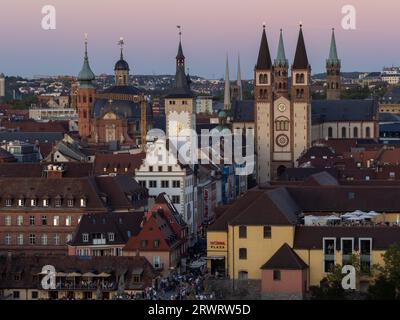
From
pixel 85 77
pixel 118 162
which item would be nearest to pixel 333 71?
pixel 85 77

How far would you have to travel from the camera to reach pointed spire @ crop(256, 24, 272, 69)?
4390 inches

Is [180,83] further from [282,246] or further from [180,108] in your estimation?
[282,246]

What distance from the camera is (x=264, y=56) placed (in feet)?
366

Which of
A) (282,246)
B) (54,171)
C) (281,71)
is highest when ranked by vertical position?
(281,71)

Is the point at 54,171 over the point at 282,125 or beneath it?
beneath

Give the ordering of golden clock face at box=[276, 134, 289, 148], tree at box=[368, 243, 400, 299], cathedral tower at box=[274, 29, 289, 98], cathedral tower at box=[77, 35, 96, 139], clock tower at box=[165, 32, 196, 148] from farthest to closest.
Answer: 1. cathedral tower at box=[77, 35, 96, 139]
2. cathedral tower at box=[274, 29, 289, 98]
3. golden clock face at box=[276, 134, 289, 148]
4. clock tower at box=[165, 32, 196, 148]
5. tree at box=[368, 243, 400, 299]

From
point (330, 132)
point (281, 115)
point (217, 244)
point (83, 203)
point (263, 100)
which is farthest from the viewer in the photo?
point (330, 132)

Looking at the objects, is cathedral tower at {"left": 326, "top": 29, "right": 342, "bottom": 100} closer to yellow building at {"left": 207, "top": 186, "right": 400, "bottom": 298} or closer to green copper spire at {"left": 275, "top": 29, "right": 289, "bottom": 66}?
green copper spire at {"left": 275, "top": 29, "right": 289, "bottom": 66}

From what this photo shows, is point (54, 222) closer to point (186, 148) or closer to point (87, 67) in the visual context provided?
point (186, 148)

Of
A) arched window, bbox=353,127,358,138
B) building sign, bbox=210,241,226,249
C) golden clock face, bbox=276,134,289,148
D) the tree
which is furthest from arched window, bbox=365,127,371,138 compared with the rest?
the tree

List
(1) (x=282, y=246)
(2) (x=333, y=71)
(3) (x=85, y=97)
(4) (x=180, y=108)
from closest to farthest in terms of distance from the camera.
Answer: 1. (1) (x=282, y=246)
2. (4) (x=180, y=108)
3. (3) (x=85, y=97)
4. (2) (x=333, y=71)

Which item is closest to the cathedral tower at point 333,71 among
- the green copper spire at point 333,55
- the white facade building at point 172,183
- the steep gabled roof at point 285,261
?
the green copper spire at point 333,55
